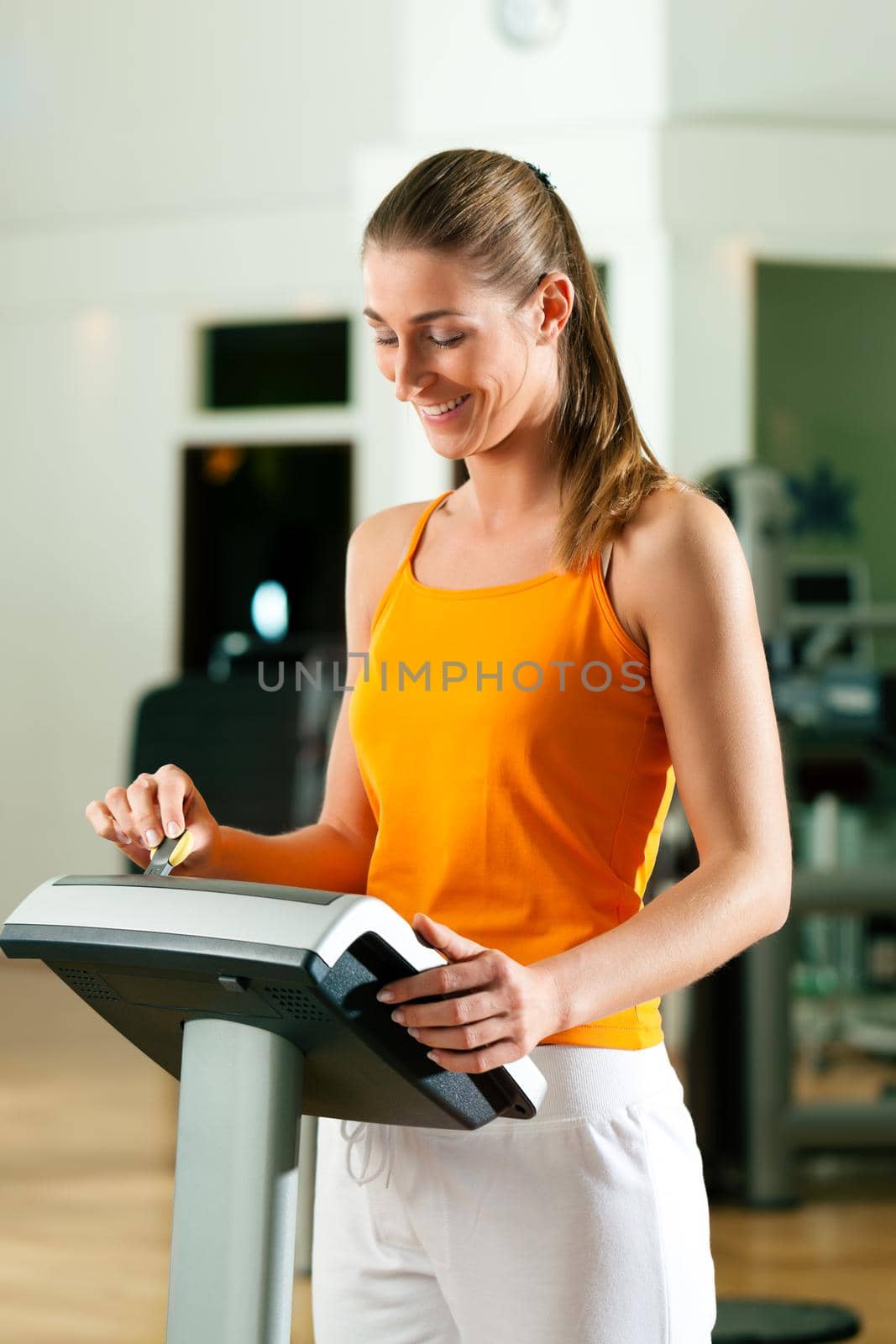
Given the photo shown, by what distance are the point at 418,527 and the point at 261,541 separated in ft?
18.6

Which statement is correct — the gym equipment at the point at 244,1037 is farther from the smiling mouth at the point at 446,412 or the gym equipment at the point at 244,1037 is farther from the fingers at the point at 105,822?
the smiling mouth at the point at 446,412

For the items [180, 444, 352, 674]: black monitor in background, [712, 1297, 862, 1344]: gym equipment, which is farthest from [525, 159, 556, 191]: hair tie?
[180, 444, 352, 674]: black monitor in background

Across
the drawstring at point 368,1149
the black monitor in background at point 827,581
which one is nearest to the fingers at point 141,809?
the drawstring at point 368,1149

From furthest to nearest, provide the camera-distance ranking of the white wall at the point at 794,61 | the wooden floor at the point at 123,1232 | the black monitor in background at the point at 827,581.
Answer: the black monitor in background at the point at 827,581
the white wall at the point at 794,61
the wooden floor at the point at 123,1232

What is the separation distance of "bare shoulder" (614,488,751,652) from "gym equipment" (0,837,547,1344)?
0.94 ft

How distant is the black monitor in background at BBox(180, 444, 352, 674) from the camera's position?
6680mm

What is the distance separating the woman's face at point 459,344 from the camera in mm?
1042

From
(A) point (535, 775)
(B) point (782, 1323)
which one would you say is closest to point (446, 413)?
(A) point (535, 775)

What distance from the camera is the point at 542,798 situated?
1036 millimetres

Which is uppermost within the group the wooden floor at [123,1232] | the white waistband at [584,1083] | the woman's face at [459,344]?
the woman's face at [459,344]

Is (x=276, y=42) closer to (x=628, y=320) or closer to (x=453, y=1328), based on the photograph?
(x=628, y=320)

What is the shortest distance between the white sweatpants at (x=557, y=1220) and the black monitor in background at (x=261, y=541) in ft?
18.5

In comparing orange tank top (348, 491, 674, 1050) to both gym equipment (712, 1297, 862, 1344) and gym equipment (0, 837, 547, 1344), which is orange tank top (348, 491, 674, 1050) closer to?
gym equipment (0, 837, 547, 1344)

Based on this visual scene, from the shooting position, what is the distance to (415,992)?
0.83m
